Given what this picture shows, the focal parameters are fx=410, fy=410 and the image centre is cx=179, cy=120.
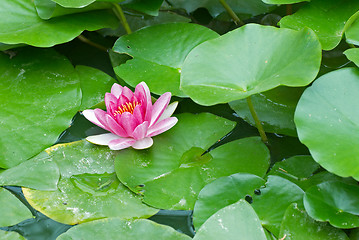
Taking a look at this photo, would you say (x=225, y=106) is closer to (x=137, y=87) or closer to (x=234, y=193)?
(x=137, y=87)

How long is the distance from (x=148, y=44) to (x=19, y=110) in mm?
630

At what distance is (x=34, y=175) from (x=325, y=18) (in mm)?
1330

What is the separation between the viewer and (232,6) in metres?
2.28

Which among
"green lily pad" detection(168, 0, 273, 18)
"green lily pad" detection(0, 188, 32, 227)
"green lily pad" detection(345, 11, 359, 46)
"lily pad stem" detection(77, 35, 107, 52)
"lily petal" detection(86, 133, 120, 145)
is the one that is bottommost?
"green lily pad" detection(0, 188, 32, 227)

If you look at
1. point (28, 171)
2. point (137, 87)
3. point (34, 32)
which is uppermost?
point (34, 32)

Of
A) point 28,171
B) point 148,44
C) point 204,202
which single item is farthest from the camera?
point 148,44

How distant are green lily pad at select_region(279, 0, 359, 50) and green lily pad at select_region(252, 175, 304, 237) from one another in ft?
1.94

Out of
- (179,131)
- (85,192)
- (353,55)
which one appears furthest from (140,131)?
(353,55)

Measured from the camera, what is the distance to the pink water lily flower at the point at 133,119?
152 centimetres

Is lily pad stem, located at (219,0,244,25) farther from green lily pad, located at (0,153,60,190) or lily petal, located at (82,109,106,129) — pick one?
green lily pad, located at (0,153,60,190)

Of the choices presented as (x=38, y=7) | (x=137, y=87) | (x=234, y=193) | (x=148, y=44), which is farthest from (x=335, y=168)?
(x=38, y=7)

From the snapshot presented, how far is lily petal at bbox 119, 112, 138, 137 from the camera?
1.48m

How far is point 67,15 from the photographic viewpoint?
188 centimetres

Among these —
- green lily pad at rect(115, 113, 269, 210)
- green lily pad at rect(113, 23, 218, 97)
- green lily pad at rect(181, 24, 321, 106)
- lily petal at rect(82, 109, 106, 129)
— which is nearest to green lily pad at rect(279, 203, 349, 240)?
green lily pad at rect(115, 113, 269, 210)
